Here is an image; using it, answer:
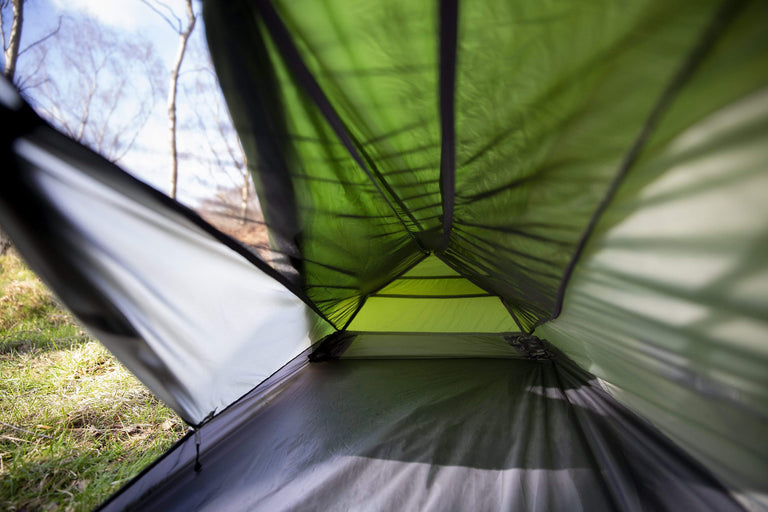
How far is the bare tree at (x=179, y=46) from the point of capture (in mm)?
663

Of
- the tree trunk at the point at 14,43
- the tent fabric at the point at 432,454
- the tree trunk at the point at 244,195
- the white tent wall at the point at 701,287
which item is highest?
the tree trunk at the point at 14,43

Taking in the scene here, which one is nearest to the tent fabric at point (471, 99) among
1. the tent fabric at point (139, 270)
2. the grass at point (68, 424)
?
the tent fabric at point (139, 270)

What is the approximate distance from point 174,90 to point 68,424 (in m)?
2.08

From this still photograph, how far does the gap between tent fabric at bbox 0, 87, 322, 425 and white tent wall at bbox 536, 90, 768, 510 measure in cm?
111

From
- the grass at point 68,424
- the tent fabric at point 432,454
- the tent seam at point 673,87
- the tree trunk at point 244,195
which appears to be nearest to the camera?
the tent seam at point 673,87

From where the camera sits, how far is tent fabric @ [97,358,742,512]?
1.16 meters

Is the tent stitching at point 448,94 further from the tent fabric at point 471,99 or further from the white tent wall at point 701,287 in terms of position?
the white tent wall at point 701,287

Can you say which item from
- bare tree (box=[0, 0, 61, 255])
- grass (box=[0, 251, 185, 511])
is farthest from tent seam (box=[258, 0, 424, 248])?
grass (box=[0, 251, 185, 511])

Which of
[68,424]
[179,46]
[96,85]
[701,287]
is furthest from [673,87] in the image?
[68,424]

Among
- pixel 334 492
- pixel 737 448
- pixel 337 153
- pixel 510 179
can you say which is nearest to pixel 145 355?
pixel 334 492

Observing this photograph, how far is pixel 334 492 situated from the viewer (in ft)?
4.01

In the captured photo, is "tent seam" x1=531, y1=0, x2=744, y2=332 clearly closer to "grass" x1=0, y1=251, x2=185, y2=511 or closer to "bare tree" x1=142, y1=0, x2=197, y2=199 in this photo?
"bare tree" x1=142, y1=0, x2=197, y2=199

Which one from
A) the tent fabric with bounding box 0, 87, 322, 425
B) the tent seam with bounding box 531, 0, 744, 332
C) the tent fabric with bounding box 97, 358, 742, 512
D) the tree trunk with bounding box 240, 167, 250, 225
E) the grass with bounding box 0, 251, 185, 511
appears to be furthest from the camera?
the grass with bounding box 0, 251, 185, 511

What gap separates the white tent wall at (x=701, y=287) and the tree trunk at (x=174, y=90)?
94cm
